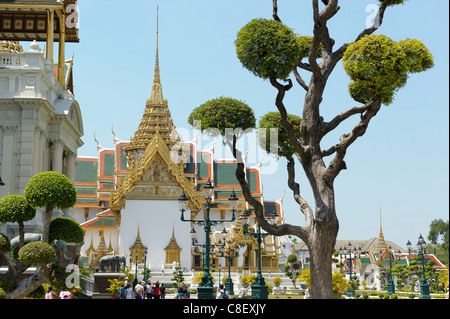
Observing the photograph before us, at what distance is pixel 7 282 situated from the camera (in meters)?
16.2

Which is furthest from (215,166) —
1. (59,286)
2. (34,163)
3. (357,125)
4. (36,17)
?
(357,125)

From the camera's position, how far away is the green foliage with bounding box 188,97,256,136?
48.2ft

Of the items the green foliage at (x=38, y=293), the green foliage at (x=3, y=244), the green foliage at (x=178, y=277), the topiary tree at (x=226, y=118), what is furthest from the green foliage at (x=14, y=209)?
the green foliage at (x=178, y=277)

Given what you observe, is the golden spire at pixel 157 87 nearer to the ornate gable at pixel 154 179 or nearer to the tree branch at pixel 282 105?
the ornate gable at pixel 154 179

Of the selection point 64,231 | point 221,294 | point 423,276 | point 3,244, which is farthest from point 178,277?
point 3,244

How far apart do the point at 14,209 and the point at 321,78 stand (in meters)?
8.20

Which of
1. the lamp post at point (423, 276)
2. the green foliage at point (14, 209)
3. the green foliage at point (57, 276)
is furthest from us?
the lamp post at point (423, 276)

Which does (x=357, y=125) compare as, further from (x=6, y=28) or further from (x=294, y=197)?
(x=6, y=28)

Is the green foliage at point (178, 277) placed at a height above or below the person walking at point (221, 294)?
A: above

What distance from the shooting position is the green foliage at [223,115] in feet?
48.2

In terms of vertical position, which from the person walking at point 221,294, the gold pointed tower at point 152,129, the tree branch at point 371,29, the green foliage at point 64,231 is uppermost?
the gold pointed tower at point 152,129

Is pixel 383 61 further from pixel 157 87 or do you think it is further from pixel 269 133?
pixel 157 87

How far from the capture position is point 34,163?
848 inches

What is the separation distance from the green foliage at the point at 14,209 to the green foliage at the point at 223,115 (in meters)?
5.00
